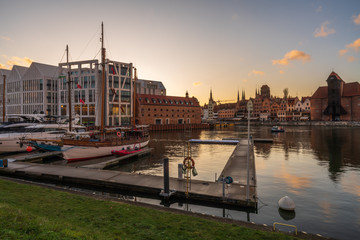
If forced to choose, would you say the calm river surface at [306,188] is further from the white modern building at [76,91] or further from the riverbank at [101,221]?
the white modern building at [76,91]

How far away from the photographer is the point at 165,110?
96.1m

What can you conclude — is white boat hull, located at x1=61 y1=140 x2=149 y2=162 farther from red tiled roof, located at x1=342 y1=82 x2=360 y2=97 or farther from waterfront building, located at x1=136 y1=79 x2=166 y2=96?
red tiled roof, located at x1=342 y1=82 x2=360 y2=97

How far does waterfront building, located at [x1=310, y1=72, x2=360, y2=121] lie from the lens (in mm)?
120838

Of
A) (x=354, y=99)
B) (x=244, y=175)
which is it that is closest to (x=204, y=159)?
(x=244, y=175)

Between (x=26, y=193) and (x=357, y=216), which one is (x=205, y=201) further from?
(x=26, y=193)

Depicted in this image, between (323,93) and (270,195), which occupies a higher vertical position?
(323,93)

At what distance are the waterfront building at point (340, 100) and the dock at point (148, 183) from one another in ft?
438

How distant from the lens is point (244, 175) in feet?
60.8

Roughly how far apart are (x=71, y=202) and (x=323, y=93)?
155m

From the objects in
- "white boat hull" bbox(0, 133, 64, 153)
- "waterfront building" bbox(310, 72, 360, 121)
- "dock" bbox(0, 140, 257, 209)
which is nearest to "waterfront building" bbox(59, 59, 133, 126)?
"white boat hull" bbox(0, 133, 64, 153)

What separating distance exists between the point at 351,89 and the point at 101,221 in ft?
512

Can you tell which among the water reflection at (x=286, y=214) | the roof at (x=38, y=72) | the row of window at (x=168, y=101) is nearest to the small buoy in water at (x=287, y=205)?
the water reflection at (x=286, y=214)

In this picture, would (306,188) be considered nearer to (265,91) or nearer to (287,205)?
(287,205)

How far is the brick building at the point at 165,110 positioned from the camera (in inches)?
3479
